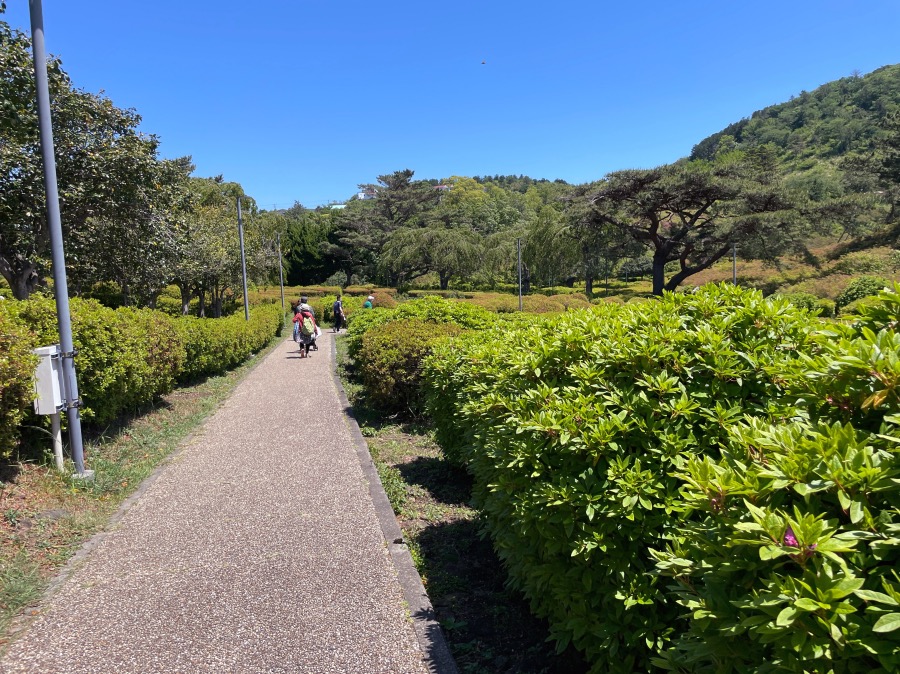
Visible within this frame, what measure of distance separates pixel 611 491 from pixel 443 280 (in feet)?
134

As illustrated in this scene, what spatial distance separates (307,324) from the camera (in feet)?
49.2

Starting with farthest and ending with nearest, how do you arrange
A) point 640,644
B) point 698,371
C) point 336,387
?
1. point 336,387
2. point 698,371
3. point 640,644

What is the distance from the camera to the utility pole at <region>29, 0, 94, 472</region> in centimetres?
460

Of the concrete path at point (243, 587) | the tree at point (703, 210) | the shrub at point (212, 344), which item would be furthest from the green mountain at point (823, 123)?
the concrete path at point (243, 587)

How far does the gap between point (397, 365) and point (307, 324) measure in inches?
337

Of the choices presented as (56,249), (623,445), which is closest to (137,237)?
(56,249)

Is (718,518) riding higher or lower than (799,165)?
lower

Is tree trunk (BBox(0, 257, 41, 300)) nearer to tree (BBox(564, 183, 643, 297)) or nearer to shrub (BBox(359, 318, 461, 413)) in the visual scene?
shrub (BBox(359, 318, 461, 413))

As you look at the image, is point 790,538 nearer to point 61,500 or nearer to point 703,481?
point 703,481

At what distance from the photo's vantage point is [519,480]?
2.48 metres

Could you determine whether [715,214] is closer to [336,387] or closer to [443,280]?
[443,280]

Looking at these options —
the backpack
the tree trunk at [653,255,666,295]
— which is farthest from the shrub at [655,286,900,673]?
the tree trunk at [653,255,666,295]

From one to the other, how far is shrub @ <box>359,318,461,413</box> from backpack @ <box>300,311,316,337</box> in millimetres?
7575

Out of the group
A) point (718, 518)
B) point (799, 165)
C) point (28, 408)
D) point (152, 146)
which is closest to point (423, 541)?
point (718, 518)
